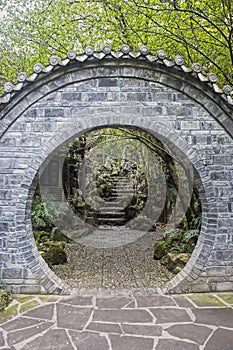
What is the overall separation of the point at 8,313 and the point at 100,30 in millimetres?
5765

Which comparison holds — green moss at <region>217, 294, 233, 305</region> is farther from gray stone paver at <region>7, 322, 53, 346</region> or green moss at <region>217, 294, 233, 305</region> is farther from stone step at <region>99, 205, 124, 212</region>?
stone step at <region>99, 205, 124, 212</region>

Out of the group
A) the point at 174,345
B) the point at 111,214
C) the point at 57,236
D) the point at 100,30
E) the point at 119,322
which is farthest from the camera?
the point at 111,214

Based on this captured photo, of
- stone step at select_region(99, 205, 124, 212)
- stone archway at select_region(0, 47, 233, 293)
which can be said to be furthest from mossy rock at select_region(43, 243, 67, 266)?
stone step at select_region(99, 205, 124, 212)

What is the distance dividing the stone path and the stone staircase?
7.61 metres

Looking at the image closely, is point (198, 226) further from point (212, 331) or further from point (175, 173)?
point (212, 331)

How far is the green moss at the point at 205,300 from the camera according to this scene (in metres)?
3.88

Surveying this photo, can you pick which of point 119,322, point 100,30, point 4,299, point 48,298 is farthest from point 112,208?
point 119,322

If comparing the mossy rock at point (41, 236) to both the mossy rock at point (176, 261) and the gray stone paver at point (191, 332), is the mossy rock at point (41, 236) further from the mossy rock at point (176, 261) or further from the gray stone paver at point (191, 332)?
the gray stone paver at point (191, 332)

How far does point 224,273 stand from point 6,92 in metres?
4.17

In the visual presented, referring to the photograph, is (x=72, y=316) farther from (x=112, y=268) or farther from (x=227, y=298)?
(x=112, y=268)

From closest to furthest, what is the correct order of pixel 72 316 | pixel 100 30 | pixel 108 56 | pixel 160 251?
pixel 72 316, pixel 108 56, pixel 100 30, pixel 160 251

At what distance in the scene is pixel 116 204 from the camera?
12812 millimetres

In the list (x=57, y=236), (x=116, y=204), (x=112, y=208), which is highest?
(x=116, y=204)

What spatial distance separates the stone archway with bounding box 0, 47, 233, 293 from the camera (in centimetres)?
422
